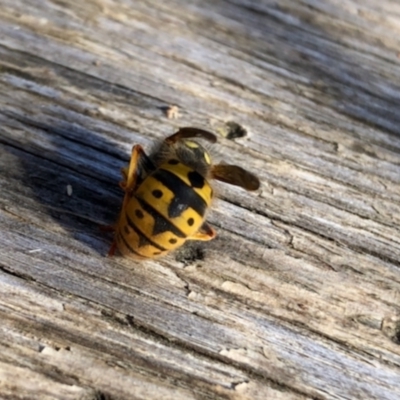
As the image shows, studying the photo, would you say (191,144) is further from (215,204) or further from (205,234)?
(205,234)

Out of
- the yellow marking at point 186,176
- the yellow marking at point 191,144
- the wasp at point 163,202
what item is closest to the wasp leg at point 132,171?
the wasp at point 163,202

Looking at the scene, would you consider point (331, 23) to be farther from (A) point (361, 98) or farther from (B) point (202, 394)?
(B) point (202, 394)

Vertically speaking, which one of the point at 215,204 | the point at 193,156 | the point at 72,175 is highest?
the point at 193,156

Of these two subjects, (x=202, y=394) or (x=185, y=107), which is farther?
(x=185, y=107)

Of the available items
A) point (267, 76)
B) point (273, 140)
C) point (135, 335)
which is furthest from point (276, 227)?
point (267, 76)

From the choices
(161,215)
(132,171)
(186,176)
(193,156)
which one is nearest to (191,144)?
(193,156)

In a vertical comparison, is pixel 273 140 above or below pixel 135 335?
above
